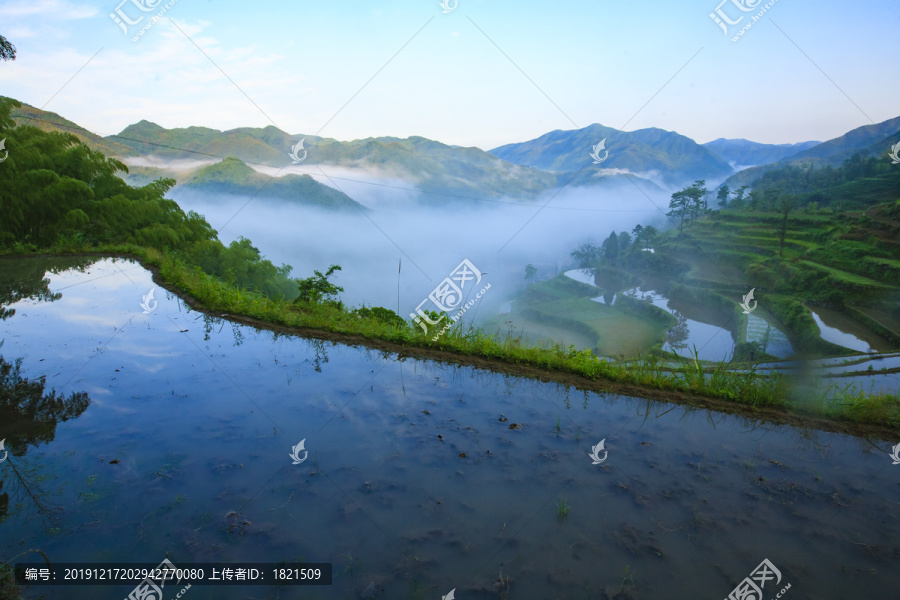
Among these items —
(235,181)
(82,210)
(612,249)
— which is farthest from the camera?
(235,181)

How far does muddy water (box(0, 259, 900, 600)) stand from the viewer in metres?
2.70

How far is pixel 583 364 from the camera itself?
6.01 metres

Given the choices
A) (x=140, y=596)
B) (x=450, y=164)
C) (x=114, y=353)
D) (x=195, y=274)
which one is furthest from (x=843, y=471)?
(x=450, y=164)

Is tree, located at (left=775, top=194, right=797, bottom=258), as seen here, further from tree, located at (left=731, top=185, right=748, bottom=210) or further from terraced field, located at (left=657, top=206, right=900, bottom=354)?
tree, located at (left=731, top=185, right=748, bottom=210)

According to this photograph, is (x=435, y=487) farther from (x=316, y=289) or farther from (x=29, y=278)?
(x=29, y=278)

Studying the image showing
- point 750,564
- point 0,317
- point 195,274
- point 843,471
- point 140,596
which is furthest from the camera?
point 195,274

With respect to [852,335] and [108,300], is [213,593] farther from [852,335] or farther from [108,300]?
[852,335]

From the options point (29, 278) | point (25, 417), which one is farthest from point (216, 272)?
point (25, 417)

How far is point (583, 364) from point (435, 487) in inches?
127

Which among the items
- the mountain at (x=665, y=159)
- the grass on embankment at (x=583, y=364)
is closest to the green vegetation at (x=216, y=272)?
the grass on embankment at (x=583, y=364)

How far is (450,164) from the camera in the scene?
165m

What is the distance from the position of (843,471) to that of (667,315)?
37263 millimetres

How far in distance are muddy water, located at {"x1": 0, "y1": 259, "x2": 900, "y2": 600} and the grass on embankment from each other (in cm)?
51

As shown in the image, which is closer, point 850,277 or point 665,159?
point 850,277
